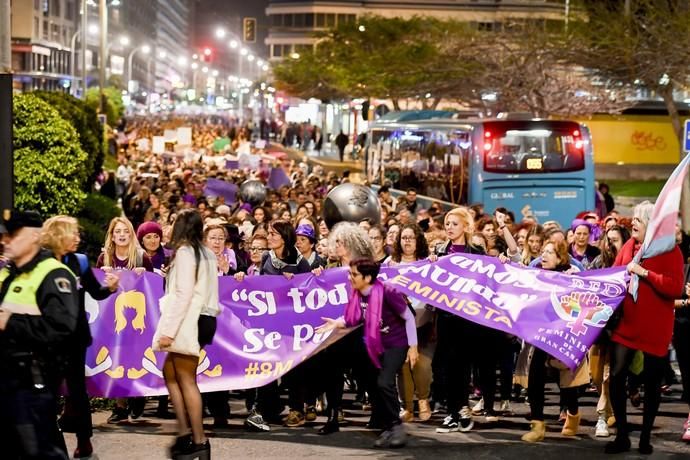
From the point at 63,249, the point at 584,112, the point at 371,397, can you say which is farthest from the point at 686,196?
the point at 584,112

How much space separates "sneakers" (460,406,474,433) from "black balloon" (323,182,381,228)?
244 inches

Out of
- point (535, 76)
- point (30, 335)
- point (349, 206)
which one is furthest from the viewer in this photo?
point (535, 76)

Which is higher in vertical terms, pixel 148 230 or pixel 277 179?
pixel 277 179

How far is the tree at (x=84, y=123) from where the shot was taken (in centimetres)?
1991

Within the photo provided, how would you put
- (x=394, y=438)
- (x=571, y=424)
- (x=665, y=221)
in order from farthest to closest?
(x=571, y=424)
(x=394, y=438)
(x=665, y=221)

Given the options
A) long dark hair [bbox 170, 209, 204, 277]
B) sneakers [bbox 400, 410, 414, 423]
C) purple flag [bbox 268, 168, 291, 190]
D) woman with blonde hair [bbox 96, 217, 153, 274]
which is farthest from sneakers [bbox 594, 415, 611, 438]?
purple flag [bbox 268, 168, 291, 190]

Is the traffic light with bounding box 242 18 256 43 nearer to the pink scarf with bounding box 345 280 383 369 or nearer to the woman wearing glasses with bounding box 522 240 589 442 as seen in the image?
the woman wearing glasses with bounding box 522 240 589 442

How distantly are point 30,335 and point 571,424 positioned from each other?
466cm

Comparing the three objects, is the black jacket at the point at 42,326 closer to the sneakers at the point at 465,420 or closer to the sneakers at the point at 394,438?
the sneakers at the point at 394,438

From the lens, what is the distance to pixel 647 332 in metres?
9.47

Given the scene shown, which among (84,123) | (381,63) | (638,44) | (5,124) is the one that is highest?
(381,63)

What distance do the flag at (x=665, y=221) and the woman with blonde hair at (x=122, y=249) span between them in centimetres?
397

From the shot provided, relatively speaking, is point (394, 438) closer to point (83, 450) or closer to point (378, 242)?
point (83, 450)

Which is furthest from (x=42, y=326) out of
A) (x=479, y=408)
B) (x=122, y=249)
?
(x=479, y=408)
